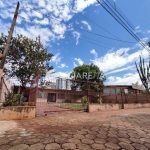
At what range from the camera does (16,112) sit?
15.8ft

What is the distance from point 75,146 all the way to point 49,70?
50.9 feet

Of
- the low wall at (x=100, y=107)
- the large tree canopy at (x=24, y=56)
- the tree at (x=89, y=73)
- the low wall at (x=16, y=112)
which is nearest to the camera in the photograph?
the low wall at (x=16, y=112)

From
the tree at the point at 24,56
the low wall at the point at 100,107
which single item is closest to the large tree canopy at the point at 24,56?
the tree at the point at 24,56

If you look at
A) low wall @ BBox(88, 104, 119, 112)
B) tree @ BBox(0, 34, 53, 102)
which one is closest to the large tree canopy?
tree @ BBox(0, 34, 53, 102)

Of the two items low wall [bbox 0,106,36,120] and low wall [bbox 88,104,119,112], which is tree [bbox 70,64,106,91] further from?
low wall [bbox 0,106,36,120]

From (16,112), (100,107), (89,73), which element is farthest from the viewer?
(89,73)

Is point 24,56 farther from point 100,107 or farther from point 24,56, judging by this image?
point 100,107

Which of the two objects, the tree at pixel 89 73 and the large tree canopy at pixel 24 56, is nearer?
the large tree canopy at pixel 24 56

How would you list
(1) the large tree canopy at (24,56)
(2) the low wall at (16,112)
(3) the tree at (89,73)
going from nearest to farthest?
1. (2) the low wall at (16,112)
2. (1) the large tree canopy at (24,56)
3. (3) the tree at (89,73)

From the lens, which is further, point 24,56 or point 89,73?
point 89,73

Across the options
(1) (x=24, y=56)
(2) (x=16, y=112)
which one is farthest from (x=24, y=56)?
(2) (x=16, y=112)

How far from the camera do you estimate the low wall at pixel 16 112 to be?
179 inches

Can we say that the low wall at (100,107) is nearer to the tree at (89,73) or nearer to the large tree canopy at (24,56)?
the large tree canopy at (24,56)

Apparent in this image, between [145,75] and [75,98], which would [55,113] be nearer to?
[145,75]
